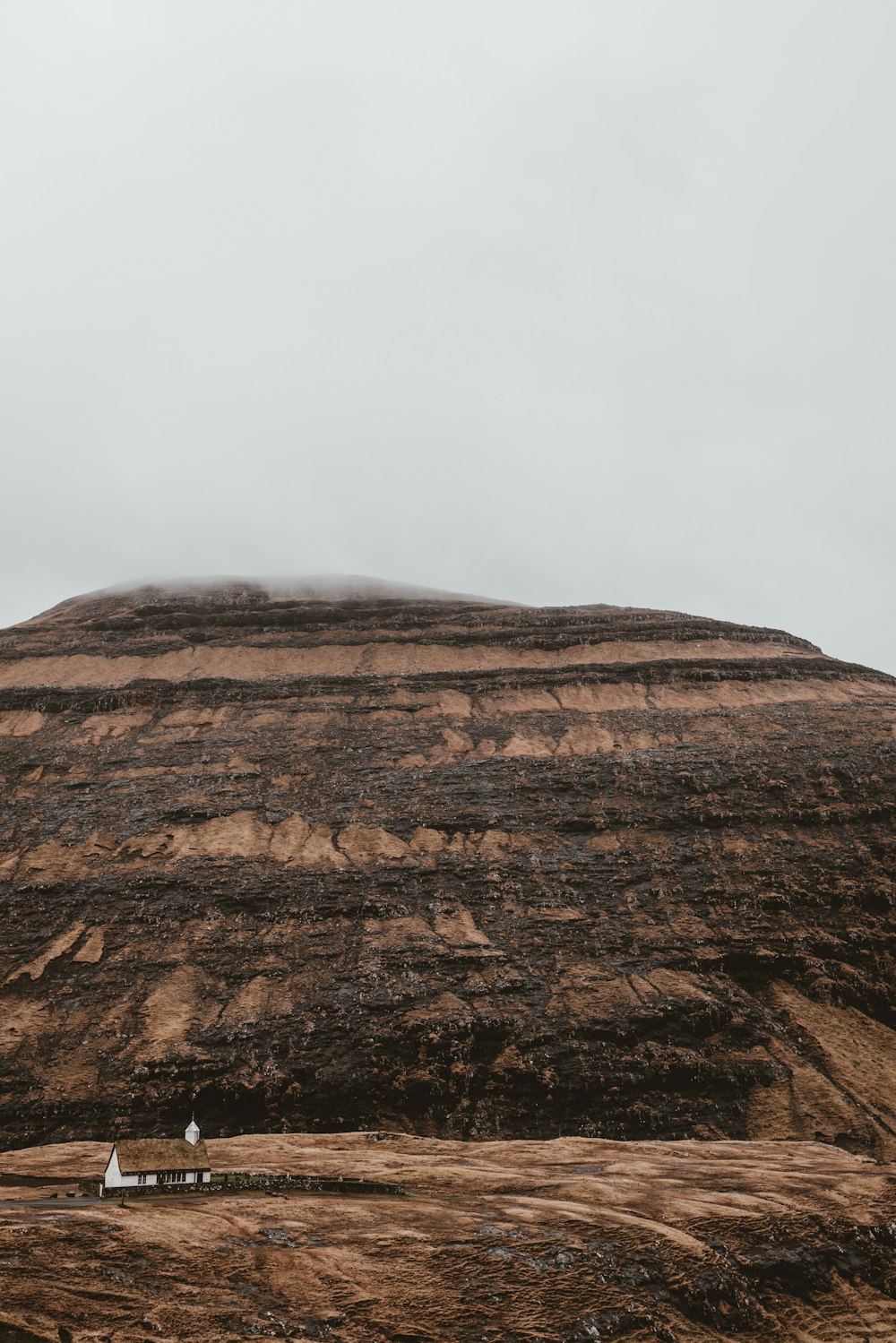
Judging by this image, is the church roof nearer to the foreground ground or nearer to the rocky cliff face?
the foreground ground

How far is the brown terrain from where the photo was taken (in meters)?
19.3

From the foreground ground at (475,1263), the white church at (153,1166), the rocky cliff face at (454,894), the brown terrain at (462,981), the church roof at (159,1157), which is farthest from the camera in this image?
the rocky cliff face at (454,894)

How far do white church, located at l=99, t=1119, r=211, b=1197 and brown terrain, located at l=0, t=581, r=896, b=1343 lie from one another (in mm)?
2705

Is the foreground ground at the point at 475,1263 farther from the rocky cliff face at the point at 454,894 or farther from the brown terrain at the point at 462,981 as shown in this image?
the rocky cliff face at the point at 454,894

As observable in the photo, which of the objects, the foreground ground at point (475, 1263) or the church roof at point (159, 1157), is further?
the church roof at point (159, 1157)

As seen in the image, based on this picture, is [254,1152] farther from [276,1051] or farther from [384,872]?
[384,872]

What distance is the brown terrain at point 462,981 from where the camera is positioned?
19.3 meters

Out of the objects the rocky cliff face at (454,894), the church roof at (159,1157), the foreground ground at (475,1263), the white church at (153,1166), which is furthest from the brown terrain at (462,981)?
the church roof at (159,1157)

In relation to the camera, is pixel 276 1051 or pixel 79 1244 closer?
pixel 79 1244

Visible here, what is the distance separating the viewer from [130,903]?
50.8 meters

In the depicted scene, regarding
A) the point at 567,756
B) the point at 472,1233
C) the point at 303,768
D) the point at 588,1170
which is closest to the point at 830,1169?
the point at 588,1170

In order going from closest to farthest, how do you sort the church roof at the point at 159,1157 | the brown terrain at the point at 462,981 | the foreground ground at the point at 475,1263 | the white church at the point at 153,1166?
1. the foreground ground at the point at 475,1263
2. the brown terrain at the point at 462,981
3. the white church at the point at 153,1166
4. the church roof at the point at 159,1157

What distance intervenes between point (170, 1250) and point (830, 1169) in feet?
77.3

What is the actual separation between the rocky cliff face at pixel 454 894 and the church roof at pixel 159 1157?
40.2 feet
